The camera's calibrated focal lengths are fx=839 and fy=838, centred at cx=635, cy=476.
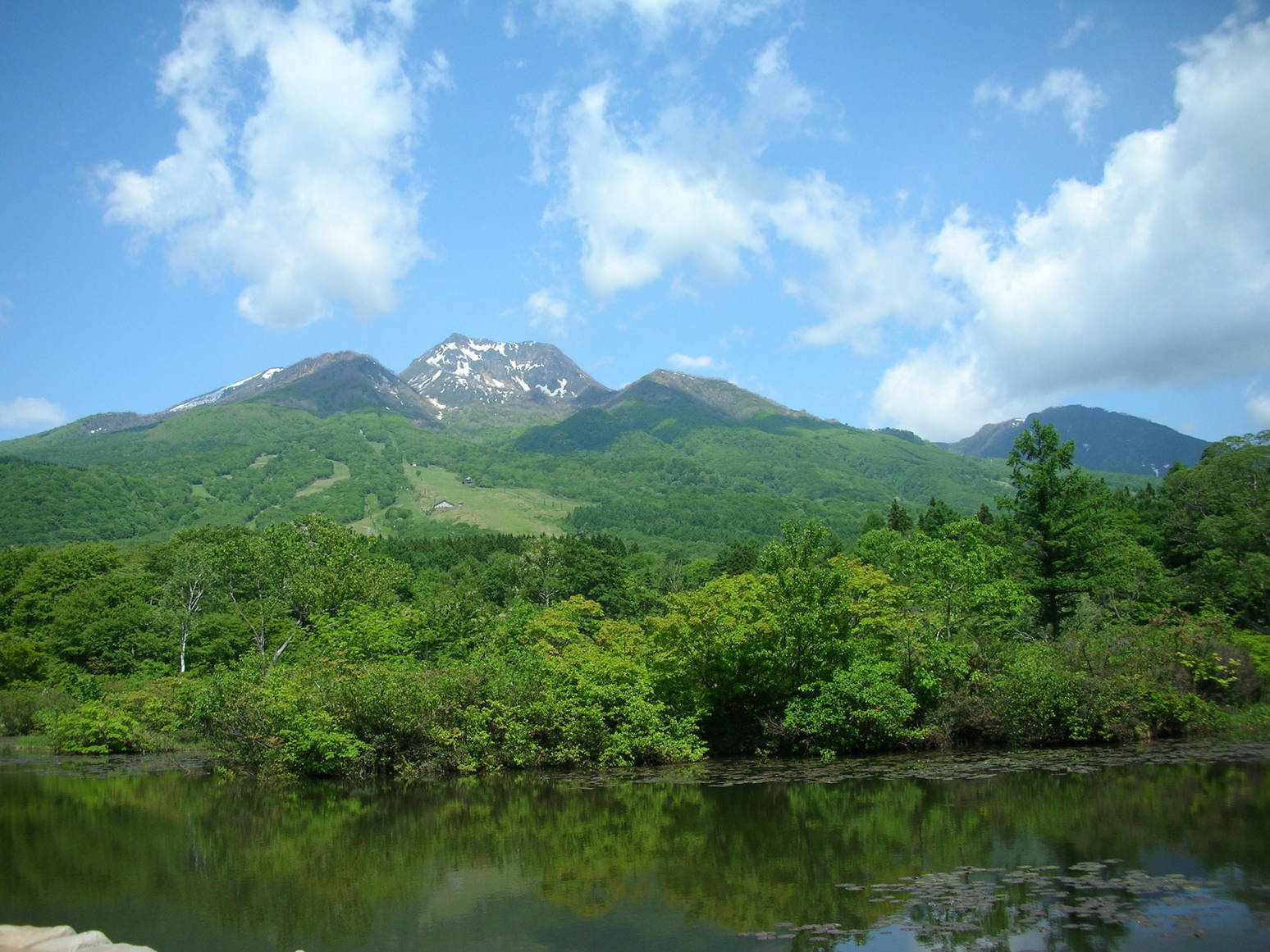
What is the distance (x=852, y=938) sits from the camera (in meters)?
11.5

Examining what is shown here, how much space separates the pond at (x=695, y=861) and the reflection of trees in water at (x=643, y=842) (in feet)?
0.25

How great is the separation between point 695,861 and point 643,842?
202 cm

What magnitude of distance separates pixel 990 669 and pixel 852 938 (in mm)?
20359

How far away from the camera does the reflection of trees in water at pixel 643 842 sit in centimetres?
1384

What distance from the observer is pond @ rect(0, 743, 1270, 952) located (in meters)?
12.1

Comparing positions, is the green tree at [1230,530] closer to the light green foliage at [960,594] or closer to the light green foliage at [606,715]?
the light green foliage at [960,594]

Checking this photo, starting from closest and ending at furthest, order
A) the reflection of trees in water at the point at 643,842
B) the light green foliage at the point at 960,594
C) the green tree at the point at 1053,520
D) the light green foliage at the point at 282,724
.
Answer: the reflection of trees in water at the point at 643,842 → the light green foliage at the point at 282,724 → the light green foliage at the point at 960,594 → the green tree at the point at 1053,520

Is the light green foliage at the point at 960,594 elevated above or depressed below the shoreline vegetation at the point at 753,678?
above

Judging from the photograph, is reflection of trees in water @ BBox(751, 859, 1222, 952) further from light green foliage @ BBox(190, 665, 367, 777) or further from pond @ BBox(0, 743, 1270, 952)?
light green foliage @ BBox(190, 665, 367, 777)

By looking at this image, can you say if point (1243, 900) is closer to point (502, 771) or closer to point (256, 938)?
point (256, 938)

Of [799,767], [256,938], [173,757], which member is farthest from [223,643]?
[256,938]

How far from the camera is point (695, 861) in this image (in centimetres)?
1595

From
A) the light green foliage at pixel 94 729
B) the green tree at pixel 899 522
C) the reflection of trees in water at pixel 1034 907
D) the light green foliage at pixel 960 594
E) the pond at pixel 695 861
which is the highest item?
the green tree at pixel 899 522

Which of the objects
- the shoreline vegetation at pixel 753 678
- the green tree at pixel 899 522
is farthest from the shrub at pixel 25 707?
the green tree at pixel 899 522
